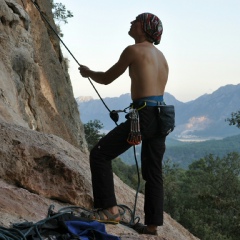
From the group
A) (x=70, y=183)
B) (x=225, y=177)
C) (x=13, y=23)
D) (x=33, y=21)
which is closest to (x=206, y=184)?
(x=225, y=177)

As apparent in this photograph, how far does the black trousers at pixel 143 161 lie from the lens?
4.49m

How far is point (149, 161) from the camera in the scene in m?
4.62

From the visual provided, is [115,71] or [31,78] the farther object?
[31,78]

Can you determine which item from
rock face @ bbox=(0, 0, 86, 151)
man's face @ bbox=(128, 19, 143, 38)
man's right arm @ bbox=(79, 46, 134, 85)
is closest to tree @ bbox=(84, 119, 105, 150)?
rock face @ bbox=(0, 0, 86, 151)

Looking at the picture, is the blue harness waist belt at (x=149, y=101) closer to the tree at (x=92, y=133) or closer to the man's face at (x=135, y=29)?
the man's face at (x=135, y=29)

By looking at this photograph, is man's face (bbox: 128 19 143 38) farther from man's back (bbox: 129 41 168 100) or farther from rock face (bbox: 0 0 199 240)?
rock face (bbox: 0 0 199 240)

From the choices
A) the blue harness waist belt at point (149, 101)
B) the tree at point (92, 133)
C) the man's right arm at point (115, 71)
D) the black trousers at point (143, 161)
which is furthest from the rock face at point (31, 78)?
the tree at point (92, 133)

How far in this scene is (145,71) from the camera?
4.41 m

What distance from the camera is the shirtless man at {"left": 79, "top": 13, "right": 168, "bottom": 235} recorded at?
14.5ft

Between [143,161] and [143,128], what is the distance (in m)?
0.44

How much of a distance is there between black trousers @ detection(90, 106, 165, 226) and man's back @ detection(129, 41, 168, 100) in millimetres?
201

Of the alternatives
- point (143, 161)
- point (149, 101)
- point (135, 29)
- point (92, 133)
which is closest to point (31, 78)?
point (135, 29)

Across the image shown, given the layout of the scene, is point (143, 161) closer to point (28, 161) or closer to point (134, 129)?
point (134, 129)

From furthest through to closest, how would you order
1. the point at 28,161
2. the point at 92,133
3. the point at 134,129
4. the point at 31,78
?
1. the point at 92,133
2. the point at 31,78
3. the point at 28,161
4. the point at 134,129
